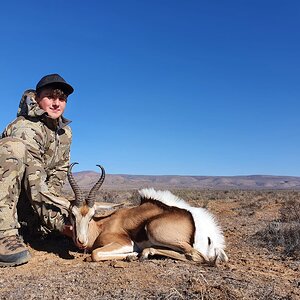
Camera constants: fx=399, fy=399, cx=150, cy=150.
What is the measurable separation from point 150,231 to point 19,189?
80.6 inches

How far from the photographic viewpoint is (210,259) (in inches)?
220

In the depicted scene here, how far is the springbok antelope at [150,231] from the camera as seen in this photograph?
579cm

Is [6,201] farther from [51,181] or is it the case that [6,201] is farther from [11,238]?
[51,181]

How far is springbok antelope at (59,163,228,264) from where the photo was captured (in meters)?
5.79

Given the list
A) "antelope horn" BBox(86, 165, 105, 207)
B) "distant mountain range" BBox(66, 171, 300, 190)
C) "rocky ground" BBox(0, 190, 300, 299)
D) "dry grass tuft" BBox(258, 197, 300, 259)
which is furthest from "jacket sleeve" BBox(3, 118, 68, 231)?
"distant mountain range" BBox(66, 171, 300, 190)

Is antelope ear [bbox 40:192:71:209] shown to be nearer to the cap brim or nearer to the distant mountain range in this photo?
the cap brim

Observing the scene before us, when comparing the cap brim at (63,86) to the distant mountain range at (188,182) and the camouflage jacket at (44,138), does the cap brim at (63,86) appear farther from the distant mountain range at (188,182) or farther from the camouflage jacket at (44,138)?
the distant mountain range at (188,182)

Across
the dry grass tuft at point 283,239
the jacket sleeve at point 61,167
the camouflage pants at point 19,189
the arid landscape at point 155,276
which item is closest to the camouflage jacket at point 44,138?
the jacket sleeve at point 61,167

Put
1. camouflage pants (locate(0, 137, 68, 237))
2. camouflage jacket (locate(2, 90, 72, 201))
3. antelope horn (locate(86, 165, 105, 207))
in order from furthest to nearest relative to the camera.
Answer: antelope horn (locate(86, 165, 105, 207))
camouflage jacket (locate(2, 90, 72, 201))
camouflage pants (locate(0, 137, 68, 237))

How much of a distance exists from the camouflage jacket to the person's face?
0.10 meters

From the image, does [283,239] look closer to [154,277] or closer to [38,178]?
[154,277]

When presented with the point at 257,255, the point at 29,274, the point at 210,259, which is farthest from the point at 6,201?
the point at 257,255

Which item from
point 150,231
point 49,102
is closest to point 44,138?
point 49,102

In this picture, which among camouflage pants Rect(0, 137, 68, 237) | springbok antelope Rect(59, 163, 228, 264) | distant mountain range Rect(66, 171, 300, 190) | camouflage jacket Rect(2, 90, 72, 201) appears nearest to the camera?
camouflage pants Rect(0, 137, 68, 237)
